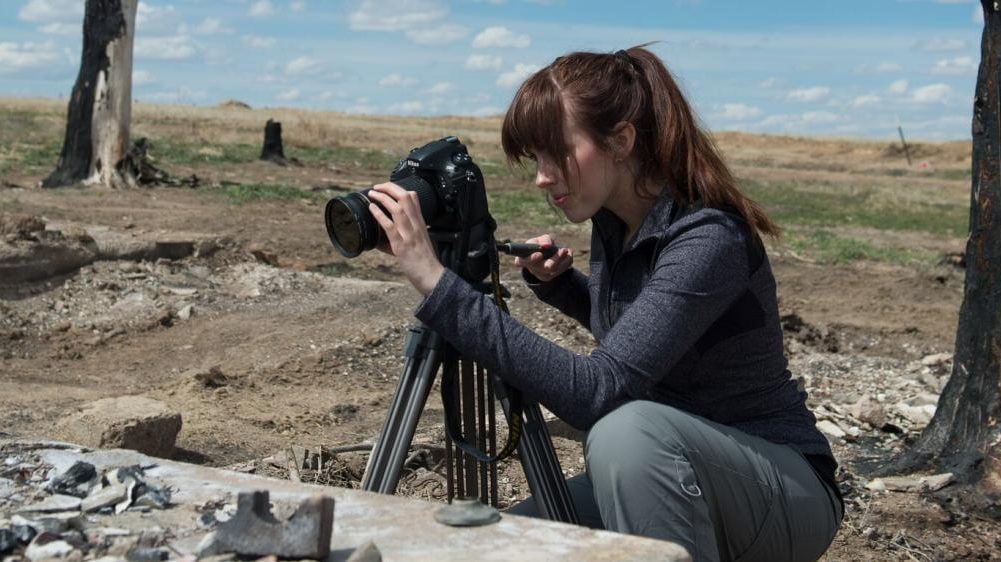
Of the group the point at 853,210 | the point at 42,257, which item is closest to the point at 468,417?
the point at 42,257

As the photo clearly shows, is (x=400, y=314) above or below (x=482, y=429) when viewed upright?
below

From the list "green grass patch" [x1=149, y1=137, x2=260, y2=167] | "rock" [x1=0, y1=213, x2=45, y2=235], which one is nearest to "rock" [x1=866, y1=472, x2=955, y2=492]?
"rock" [x1=0, y1=213, x2=45, y2=235]

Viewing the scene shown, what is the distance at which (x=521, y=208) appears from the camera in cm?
1224

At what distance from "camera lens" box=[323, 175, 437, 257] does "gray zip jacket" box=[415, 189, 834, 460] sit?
159 mm

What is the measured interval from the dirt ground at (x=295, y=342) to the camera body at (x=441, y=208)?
1.52 meters

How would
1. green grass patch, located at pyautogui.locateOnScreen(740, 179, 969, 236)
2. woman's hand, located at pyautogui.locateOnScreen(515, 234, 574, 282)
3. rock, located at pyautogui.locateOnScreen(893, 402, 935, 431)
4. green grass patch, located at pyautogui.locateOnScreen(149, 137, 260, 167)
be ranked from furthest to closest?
1. green grass patch, located at pyautogui.locateOnScreen(149, 137, 260, 167)
2. green grass patch, located at pyautogui.locateOnScreen(740, 179, 969, 236)
3. rock, located at pyautogui.locateOnScreen(893, 402, 935, 431)
4. woman's hand, located at pyautogui.locateOnScreen(515, 234, 574, 282)

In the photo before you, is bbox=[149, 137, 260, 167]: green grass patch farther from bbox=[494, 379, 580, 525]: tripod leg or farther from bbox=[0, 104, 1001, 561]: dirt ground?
bbox=[494, 379, 580, 525]: tripod leg

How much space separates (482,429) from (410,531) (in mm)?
645

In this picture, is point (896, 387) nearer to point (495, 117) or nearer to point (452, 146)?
point (452, 146)

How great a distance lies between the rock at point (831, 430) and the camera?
5043 millimetres

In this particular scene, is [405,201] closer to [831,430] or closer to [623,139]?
[623,139]

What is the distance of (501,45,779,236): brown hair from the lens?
2602mm

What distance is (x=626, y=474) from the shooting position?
238cm

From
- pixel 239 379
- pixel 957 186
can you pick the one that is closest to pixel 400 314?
pixel 239 379
